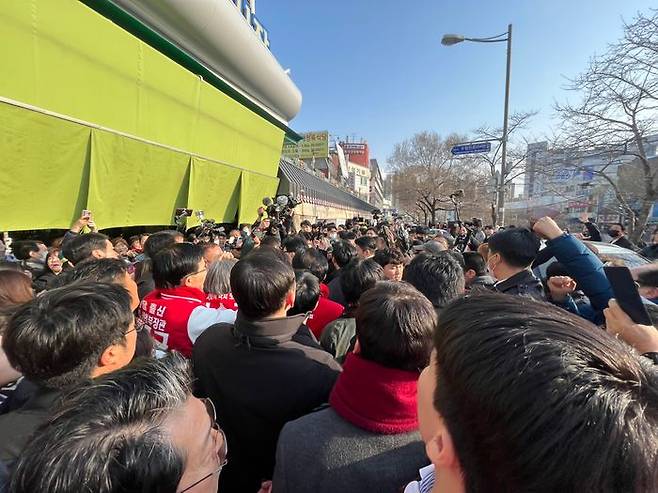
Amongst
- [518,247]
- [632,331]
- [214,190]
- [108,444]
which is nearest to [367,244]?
[518,247]

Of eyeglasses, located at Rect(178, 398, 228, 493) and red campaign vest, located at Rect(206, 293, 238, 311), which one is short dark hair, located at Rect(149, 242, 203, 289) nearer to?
red campaign vest, located at Rect(206, 293, 238, 311)

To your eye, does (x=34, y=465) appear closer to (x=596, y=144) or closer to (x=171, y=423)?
(x=171, y=423)

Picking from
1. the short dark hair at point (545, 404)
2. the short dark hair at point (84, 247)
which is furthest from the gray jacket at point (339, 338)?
the short dark hair at point (84, 247)

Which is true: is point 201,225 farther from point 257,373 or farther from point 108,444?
point 108,444

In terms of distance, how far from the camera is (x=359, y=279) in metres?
2.73

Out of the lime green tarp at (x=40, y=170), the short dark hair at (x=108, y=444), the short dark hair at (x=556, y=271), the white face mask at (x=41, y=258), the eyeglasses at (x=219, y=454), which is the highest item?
the lime green tarp at (x=40, y=170)

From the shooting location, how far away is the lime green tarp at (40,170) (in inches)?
175

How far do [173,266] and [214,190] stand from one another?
24.8 feet

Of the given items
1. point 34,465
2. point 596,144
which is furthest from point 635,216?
point 34,465

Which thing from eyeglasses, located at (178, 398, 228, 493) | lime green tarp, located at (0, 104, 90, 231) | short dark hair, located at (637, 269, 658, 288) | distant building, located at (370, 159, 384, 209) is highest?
distant building, located at (370, 159, 384, 209)

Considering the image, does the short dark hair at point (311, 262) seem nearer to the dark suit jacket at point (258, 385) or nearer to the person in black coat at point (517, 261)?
the person in black coat at point (517, 261)

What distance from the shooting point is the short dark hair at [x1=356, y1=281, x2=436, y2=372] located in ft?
4.33

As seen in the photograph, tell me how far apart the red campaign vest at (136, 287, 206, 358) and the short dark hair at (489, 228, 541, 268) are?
225 centimetres

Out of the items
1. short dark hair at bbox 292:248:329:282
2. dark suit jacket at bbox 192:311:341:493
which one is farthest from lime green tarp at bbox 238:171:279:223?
dark suit jacket at bbox 192:311:341:493
